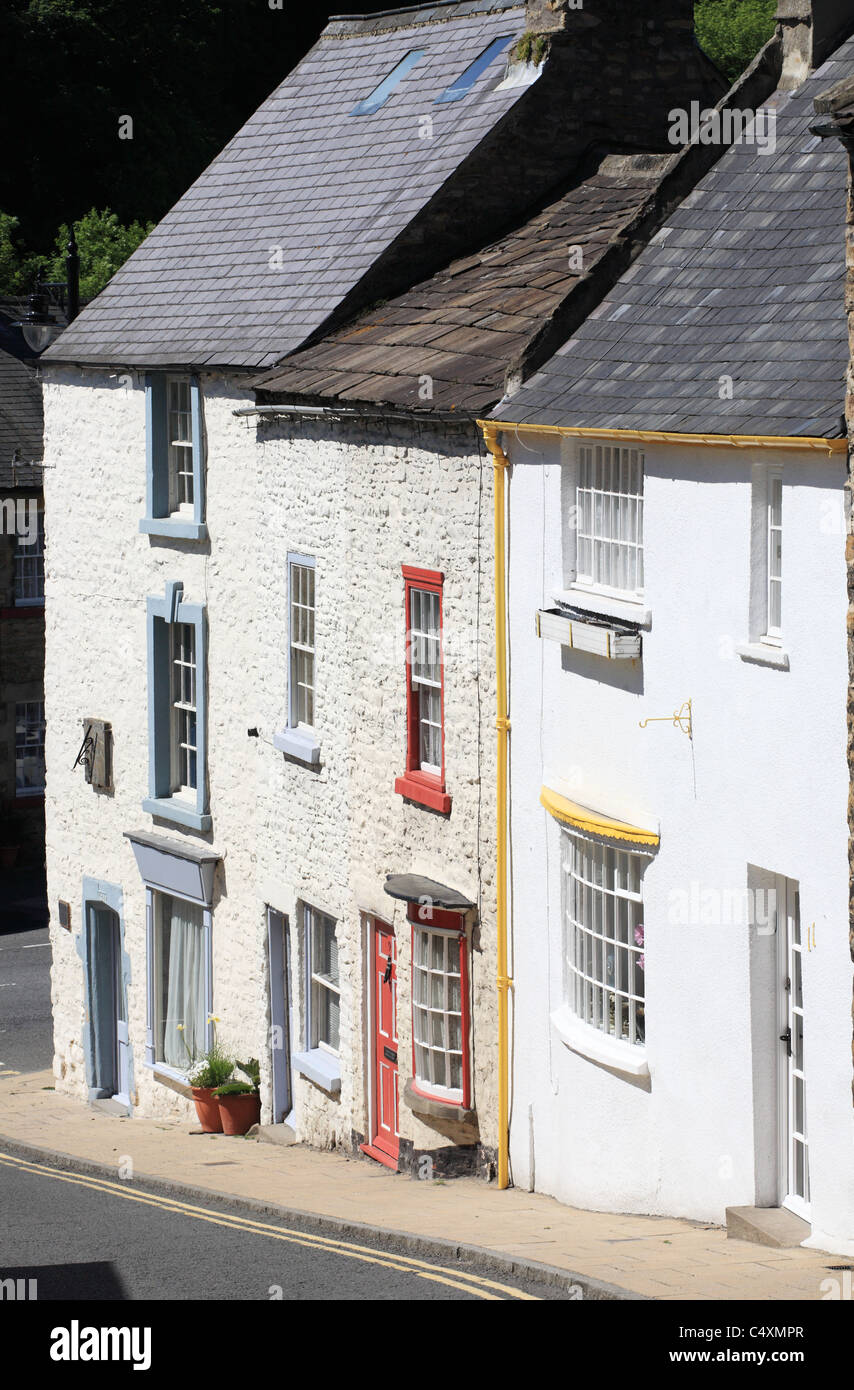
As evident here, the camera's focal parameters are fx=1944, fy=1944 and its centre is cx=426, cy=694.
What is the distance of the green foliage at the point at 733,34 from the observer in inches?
2356

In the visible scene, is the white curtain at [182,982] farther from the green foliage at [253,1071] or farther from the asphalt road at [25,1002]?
the asphalt road at [25,1002]

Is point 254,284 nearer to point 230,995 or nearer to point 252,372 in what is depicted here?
point 252,372

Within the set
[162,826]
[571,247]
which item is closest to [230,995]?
[162,826]

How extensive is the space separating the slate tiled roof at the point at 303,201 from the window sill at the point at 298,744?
3.65 m

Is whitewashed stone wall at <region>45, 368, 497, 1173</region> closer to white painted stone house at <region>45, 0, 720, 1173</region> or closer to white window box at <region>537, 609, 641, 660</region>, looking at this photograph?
white painted stone house at <region>45, 0, 720, 1173</region>

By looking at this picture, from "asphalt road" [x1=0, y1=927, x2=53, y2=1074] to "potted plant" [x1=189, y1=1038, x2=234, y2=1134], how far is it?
20.7ft

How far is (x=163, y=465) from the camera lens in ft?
70.6

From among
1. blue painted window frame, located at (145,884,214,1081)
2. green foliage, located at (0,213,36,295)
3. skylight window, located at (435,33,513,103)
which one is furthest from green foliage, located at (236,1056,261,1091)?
green foliage, located at (0,213,36,295)

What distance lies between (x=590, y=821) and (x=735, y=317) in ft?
11.8

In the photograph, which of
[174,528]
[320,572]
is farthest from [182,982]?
[320,572]

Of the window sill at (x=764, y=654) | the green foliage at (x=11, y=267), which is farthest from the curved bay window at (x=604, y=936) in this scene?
the green foliage at (x=11, y=267)

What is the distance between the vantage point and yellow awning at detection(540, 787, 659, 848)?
43.2ft

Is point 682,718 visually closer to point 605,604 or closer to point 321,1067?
point 605,604

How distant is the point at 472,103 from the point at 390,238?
1972 mm
